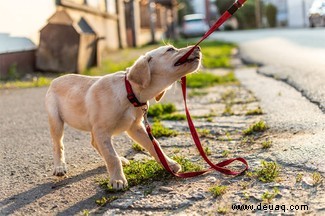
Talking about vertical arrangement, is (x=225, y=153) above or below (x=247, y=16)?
below

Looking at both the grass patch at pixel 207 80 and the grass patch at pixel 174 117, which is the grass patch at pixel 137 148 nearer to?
the grass patch at pixel 174 117

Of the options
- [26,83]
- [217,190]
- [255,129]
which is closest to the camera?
[217,190]

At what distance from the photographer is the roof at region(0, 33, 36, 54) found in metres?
8.98

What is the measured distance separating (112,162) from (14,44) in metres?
6.84

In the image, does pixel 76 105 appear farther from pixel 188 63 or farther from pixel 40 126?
pixel 40 126

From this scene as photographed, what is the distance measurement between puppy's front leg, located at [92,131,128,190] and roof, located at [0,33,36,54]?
628 centimetres

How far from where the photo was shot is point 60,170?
3.51 m

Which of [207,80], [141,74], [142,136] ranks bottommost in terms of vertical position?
[207,80]

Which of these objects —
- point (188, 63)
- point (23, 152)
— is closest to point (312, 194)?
point (188, 63)

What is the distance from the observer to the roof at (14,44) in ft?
29.5

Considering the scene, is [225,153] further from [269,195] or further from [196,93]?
[196,93]

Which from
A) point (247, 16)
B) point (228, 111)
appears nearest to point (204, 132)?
point (228, 111)

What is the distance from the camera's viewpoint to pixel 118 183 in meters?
3.07

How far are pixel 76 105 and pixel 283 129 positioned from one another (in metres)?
1.83
